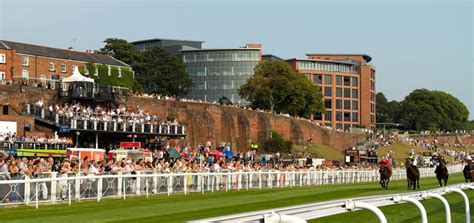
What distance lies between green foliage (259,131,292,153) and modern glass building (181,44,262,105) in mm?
49409

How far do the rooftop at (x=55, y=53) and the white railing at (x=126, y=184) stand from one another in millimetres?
51125

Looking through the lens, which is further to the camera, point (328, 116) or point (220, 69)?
point (328, 116)

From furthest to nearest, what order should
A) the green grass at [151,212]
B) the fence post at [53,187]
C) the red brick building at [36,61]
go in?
the red brick building at [36,61]
the fence post at [53,187]
the green grass at [151,212]

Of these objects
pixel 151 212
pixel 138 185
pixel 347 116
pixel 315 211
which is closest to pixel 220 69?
pixel 347 116

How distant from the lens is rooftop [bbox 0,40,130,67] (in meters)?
88.9

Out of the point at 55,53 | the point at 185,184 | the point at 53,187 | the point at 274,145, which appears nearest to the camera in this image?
the point at 53,187

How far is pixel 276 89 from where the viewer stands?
12062cm

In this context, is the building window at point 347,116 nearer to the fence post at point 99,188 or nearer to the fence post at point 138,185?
the fence post at point 138,185

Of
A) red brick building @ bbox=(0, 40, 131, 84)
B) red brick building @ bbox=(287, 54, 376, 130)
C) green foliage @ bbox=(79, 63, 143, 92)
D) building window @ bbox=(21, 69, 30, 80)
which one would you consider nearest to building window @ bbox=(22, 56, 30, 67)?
red brick building @ bbox=(0, 40, 131, 84)

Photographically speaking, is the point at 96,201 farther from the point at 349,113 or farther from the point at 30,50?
the point at 349,113

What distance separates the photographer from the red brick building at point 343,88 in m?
169

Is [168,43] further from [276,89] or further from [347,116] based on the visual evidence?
[276,89]

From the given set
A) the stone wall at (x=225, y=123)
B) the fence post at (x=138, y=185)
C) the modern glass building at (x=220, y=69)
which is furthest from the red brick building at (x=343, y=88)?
the fence post at (x=138, y=185)

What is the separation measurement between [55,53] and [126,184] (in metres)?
68.9
